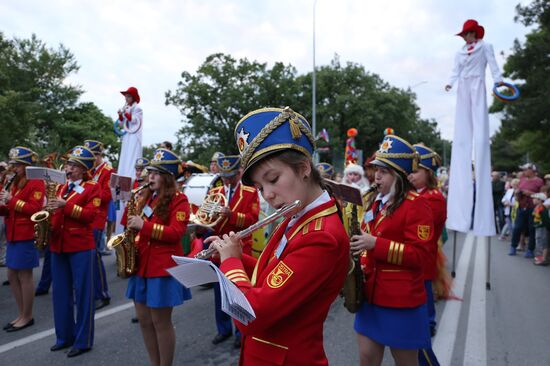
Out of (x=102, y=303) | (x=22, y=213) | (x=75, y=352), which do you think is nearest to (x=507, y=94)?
(x=75, y=352)

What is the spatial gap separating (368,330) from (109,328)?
4.01 m

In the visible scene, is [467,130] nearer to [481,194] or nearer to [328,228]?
[481,194]

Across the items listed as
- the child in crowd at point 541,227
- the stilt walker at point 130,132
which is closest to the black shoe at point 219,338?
the stilt walker at point 130,132

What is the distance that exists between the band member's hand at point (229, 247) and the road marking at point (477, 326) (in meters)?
3.91

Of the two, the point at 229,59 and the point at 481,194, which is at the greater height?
the point at 229,59

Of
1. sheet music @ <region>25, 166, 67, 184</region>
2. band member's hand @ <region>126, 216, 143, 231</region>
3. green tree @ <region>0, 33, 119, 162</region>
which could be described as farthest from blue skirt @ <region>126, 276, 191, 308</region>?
green tree @ <region>0, 33, 119, 162</region>

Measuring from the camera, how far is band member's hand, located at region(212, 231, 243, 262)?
5.71 feet

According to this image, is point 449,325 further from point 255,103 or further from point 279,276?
point 255,103

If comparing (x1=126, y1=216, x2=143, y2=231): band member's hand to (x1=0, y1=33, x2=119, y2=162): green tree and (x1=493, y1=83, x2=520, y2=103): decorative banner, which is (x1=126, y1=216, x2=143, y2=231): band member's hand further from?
(x1=0, y1=33, x2=119, y2=162): green tree

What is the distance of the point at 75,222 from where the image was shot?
187 inches

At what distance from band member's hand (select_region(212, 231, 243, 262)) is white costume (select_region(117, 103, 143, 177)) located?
23.6 feet

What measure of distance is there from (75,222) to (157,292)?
180 cm

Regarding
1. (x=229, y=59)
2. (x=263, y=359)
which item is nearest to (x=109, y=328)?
(x=263, y=359)

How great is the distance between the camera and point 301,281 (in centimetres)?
155
